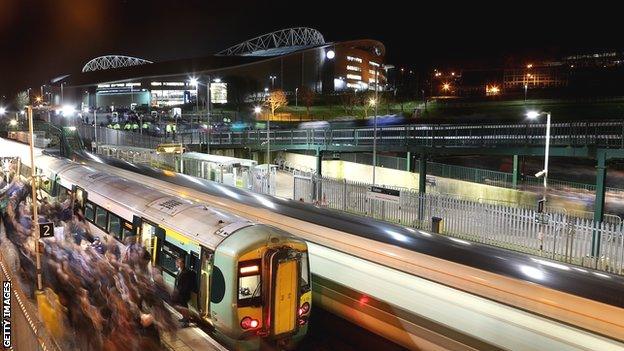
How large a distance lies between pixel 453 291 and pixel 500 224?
26.2ft

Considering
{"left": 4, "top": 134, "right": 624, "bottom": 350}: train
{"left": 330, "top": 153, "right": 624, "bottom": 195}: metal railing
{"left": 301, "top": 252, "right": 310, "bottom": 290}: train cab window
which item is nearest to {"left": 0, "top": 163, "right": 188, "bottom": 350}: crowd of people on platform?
{"left": 301, "top": 252, "right": 310, "bottom": 290}: train cab window

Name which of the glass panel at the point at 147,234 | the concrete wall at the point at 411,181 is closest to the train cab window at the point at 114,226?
the glass panel at the point at 147,234

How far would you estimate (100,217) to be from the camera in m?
13.6

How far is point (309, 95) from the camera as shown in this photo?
88562 mm

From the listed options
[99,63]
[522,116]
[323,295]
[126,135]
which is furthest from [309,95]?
[99,63]

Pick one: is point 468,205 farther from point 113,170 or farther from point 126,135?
point 126,135

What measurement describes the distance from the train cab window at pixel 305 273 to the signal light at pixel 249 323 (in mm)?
1028

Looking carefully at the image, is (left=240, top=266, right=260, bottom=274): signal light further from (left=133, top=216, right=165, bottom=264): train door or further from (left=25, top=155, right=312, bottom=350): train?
(left=133, top=216, right=165, bottom=264): train door

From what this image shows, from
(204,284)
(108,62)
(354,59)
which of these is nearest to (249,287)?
(204,284)

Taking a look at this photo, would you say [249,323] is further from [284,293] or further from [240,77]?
[240,77]

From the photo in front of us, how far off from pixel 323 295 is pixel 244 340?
2786 mm

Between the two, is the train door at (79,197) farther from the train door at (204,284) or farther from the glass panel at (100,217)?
the train door at (204,284)

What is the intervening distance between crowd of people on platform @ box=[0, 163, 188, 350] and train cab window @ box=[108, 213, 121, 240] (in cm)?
23

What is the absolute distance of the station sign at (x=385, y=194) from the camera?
1807 cm
